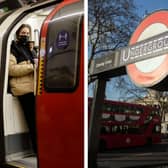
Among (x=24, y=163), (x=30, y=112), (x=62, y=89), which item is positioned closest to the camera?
(x=62, y=89)

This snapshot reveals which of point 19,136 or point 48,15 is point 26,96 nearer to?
point 19,136

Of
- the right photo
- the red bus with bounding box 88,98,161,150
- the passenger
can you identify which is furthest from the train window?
the passenger

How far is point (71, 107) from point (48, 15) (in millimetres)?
1158

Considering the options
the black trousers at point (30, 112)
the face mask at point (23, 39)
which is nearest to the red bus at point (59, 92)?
the black trousers at point (30, 112)

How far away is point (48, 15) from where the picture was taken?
17.0 feet

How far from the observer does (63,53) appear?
471 centimetres

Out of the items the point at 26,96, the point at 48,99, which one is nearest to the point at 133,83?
the point at 48,99

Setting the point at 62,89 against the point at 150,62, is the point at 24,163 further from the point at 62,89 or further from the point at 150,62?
the point at 150,62

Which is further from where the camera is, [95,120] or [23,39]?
[23,39]

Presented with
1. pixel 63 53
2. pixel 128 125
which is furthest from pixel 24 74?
pixel 128 125

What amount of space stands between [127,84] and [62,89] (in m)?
0.91

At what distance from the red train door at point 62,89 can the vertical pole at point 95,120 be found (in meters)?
0.18

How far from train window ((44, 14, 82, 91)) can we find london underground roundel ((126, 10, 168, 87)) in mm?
775

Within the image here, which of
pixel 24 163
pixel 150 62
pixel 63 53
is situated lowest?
pixel 24 163
